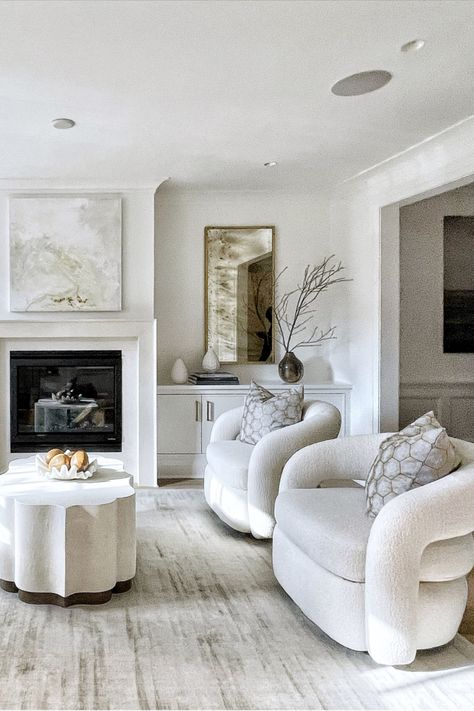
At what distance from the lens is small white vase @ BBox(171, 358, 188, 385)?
5578 millimetres

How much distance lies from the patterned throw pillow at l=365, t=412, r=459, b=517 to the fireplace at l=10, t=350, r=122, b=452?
10.1ft

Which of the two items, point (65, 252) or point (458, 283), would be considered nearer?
point (65, 252)

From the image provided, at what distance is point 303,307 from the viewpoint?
233 inches

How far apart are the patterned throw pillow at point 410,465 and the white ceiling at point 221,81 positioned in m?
1.59

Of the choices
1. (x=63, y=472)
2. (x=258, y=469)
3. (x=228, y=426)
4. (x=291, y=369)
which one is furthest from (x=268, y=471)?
(x=291, y=369)

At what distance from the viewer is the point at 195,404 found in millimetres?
5465

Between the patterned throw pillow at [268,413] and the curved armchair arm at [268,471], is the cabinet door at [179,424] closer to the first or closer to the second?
the patterned throw pillow at [268,413]

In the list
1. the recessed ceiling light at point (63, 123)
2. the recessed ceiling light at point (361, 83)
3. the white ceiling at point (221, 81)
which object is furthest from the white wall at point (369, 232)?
the recessed ceiling light at point (63, 123)

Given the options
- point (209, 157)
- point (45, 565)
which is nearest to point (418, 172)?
point (209, 157)

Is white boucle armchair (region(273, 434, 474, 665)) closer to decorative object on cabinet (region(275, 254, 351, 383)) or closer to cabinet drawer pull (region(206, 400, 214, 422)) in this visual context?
cabinet drawer pull (region(206, 400, 214, 422))

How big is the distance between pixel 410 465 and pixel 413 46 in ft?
5.56

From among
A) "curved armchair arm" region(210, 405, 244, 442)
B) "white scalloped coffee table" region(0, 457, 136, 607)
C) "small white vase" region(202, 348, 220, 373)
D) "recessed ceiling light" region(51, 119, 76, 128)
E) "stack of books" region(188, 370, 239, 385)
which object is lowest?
"white scalloped coffee table" region(0, 457, 136, 607)

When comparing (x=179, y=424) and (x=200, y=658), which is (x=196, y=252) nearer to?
(x=179, y=424)

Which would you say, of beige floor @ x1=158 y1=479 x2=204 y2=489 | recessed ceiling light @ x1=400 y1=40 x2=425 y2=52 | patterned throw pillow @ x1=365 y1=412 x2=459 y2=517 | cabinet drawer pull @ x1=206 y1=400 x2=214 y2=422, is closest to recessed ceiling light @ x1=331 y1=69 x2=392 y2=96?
recessed ceiling light @ x1=400 y1=40 x2=425 y2=52
